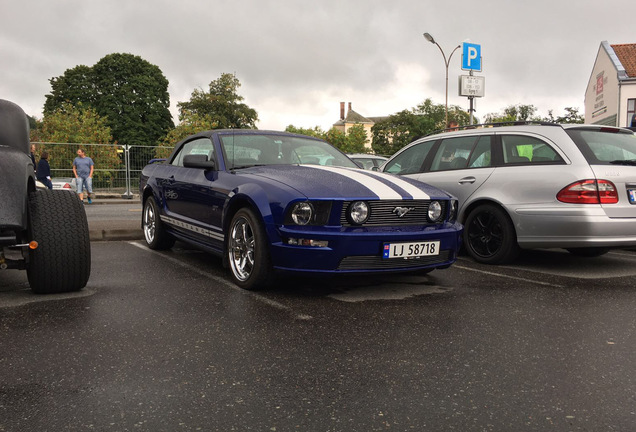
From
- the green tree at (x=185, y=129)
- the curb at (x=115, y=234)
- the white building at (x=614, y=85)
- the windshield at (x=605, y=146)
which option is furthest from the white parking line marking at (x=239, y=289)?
the white building at (x=614, y=85)

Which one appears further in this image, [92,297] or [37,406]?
[92,297]

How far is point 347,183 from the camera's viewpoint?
15.8ft

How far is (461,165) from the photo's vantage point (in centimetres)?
686

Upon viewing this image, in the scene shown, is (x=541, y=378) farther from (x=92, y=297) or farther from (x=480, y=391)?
(x=92, y=297)

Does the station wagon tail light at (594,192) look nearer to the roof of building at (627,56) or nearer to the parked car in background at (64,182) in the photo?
the parked car in background at (64,182)

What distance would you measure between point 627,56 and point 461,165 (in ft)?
122

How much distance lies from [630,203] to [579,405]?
373 cm

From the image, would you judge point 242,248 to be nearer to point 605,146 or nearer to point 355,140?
point 605,146

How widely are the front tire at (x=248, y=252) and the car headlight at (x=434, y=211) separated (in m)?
1.41

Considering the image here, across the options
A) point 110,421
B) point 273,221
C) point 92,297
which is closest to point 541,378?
point 110,421

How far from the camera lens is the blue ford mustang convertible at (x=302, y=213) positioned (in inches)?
175

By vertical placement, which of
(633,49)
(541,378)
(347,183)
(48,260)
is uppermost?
(633,49)

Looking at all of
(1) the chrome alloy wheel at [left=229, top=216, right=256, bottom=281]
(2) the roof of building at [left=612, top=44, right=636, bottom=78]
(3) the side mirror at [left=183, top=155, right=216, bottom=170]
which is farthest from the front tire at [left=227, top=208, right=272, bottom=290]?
(2) the roof of building at [left=612, top=44, right=636, bottom=78]

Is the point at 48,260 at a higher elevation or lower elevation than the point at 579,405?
higher
